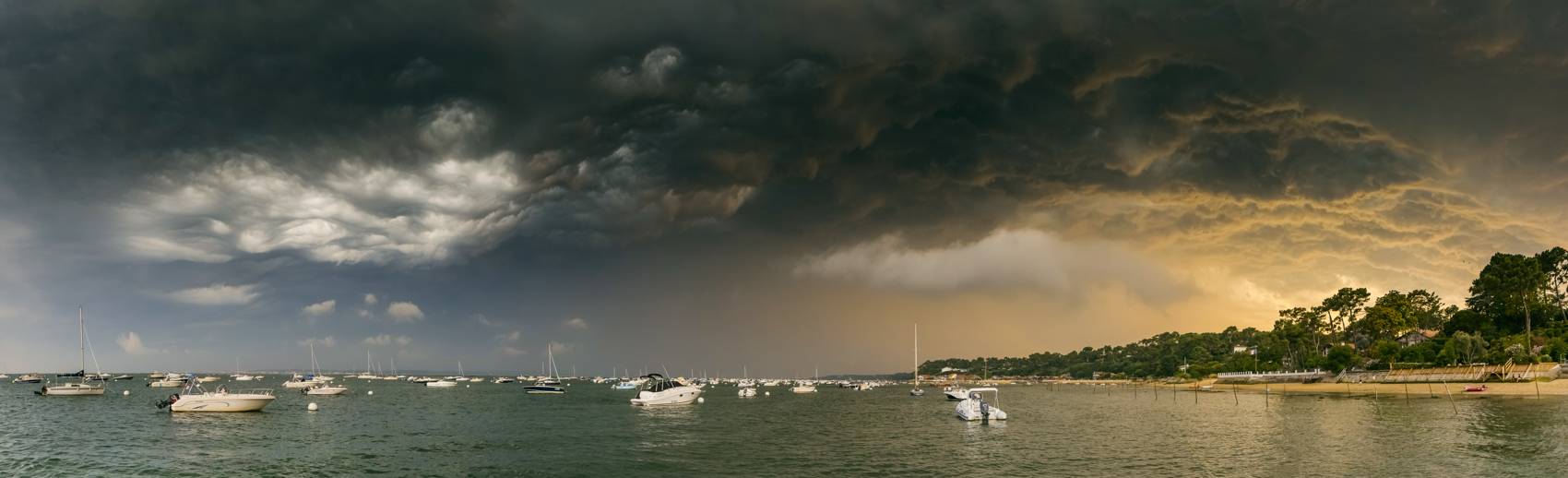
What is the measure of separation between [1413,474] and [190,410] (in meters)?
99.0

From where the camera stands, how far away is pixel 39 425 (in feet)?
229

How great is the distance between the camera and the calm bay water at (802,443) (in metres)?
43.0

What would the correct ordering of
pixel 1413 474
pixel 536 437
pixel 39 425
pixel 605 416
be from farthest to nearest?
pixel 605 416
pixel 39 425
pixel 536 437
pixel 1413 474

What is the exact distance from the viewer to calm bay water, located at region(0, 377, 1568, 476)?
43000 millimetres

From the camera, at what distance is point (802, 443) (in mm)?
58688

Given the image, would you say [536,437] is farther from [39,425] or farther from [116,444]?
[39,425]

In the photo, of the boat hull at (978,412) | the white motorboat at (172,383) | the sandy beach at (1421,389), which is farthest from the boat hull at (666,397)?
the white motorboat at (172,383)

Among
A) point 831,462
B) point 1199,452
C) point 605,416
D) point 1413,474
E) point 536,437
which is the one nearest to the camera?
point 1413,474

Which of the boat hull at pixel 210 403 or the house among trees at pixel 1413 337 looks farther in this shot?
the house among trees at pixel 1413 337

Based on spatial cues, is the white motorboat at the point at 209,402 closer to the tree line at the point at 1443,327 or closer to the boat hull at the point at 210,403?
the boat hull at the point at 210,403

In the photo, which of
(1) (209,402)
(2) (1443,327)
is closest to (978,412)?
(1) (209,402)

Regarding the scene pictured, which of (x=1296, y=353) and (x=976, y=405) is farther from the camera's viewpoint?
(x=1296, y=353)

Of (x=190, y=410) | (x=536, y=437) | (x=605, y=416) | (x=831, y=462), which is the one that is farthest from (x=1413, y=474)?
(x=190, y=410)

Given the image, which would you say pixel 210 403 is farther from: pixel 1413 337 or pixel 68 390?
pixel 1413 337
